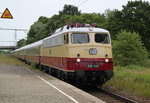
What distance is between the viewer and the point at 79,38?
1678 centimetres

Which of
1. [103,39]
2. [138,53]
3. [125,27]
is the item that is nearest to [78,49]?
[103,39]

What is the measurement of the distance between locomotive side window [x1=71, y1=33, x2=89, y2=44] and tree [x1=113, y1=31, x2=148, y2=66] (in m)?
34.1

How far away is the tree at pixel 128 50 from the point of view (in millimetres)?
50531

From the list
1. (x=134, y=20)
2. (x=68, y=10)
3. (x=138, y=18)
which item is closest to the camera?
(x=138, y=18)

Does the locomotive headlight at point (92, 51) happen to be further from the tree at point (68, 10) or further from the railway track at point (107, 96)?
the tree at point (68, 10)

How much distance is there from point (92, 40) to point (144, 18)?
4852 cm

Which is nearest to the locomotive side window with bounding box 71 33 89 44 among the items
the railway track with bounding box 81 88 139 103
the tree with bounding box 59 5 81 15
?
the railway track with bounding box 81 88 139 103

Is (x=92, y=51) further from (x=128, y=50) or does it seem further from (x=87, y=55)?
(x=128, y=50)

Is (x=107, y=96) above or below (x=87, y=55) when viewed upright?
below

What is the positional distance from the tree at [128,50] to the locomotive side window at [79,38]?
3409 cm

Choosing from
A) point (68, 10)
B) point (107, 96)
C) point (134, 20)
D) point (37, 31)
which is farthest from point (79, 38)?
point (68, 10)

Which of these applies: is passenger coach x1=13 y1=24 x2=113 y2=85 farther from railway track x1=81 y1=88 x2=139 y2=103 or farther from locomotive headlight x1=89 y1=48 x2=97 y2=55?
railway track x1=81 y1=88 x2=139 y2=103

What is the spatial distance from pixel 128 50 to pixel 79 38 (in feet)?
115

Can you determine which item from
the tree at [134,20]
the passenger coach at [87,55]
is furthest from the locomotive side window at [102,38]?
the tree at [134,20]
